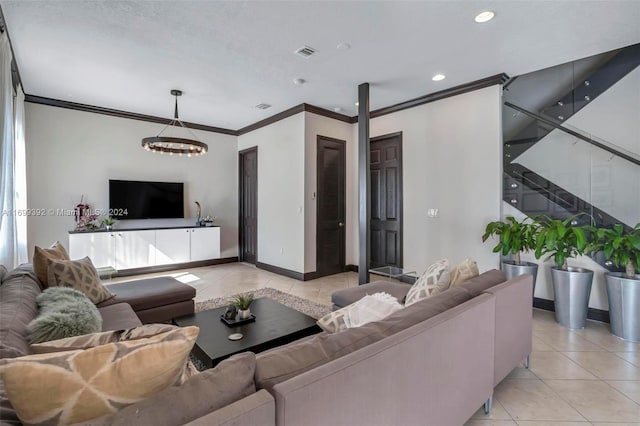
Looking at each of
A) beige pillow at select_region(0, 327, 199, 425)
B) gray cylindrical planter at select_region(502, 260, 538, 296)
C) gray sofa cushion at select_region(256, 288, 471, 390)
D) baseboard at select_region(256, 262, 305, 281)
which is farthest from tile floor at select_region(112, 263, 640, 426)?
baseboard at select_region(256, 262, 305, 281)

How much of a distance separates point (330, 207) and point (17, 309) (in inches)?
168

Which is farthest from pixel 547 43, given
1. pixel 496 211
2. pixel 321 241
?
pixel 321 241

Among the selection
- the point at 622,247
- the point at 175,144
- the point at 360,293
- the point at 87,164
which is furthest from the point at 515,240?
the point at 87,164

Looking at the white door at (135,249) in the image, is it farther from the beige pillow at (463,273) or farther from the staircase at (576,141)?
the staircase at (576,141)

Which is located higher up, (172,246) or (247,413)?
(247,413)

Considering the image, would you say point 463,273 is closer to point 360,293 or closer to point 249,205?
point 360,293

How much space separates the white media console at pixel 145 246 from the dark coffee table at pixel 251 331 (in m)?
3.37

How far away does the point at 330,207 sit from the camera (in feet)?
17.7

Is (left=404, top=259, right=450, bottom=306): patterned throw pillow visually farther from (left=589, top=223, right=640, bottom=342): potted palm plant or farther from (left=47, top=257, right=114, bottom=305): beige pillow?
(left=47, top=257, right=114, bottom=305): beige pillow

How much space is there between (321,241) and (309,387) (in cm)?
441

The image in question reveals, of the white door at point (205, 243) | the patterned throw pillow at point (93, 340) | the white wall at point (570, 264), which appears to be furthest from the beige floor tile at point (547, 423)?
the white door at point (205, 243)

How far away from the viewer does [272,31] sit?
285 centimetres

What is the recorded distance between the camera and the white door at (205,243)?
5.78m

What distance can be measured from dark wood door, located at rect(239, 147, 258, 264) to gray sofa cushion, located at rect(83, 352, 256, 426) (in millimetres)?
5458
